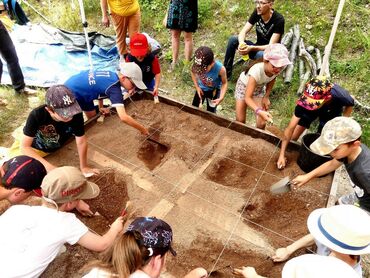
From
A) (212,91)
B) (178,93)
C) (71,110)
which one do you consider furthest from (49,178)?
(178,93)

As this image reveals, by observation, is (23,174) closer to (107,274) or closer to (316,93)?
(107,274)

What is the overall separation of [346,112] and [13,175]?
2.63 m

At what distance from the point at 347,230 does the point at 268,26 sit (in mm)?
2852

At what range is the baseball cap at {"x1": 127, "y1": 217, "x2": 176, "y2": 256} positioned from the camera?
4.71ft

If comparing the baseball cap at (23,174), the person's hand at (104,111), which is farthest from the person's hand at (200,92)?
the baseball cap at (23,174)

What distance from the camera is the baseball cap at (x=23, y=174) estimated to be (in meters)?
1.96

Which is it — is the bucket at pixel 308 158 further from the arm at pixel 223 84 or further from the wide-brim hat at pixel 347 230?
the wide-brim hat at pixel 347 230

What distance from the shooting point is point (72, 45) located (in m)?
5.10

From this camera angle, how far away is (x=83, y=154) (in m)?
2.82

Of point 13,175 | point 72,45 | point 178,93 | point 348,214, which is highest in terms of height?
point 348,214

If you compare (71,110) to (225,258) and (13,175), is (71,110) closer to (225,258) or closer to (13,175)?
(13,175)

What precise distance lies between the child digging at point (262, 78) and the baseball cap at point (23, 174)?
192 cm

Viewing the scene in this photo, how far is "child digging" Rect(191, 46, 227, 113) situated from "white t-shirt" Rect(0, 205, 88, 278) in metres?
1.97

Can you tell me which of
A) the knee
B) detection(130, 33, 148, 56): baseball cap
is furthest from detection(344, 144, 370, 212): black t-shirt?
the knee
